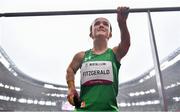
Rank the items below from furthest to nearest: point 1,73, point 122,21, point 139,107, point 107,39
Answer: point 139,107
point 1,73
point 107,39
point 122,21

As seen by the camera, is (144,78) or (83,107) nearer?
(83,107)

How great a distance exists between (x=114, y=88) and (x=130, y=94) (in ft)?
104

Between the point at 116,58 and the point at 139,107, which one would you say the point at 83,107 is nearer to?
the point at 116,58

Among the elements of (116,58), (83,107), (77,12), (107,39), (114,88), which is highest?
(77,12)

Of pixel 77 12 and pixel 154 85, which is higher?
pixel 154 85

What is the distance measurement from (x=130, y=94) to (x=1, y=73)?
56.0 ft

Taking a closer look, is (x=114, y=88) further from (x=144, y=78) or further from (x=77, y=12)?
(x=144, y=78)

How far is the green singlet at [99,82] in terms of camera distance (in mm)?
1832

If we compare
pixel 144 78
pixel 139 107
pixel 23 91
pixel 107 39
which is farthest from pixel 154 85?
pixel 107 39

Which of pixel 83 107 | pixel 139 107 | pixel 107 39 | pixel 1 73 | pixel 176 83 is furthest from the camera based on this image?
pixel 139 107

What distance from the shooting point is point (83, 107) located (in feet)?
6.02

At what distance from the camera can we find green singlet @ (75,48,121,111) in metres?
1.83

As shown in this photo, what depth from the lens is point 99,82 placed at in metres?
1.90

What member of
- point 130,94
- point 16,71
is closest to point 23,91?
point 16,71
